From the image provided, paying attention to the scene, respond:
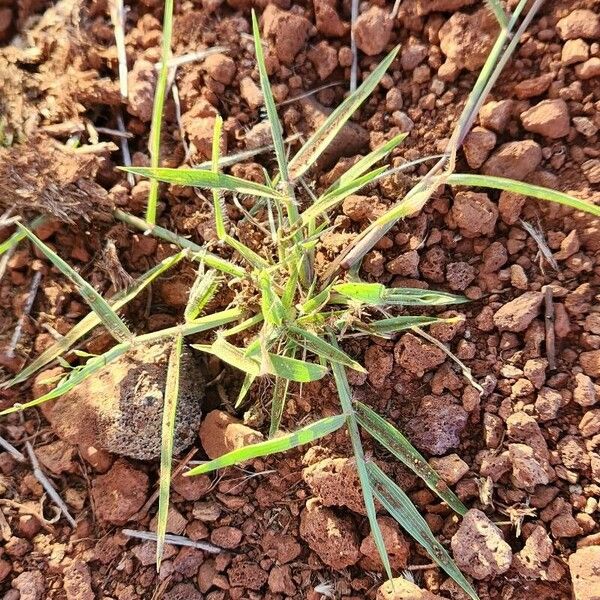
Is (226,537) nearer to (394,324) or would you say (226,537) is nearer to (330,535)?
(330,535)

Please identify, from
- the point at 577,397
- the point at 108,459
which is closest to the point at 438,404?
the point at 577,397

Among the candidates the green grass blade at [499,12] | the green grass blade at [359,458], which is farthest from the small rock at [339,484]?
the green grass blade at [499,12]

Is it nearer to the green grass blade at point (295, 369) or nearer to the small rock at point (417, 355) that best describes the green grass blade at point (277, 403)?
the green grass blade at point (295, 369)

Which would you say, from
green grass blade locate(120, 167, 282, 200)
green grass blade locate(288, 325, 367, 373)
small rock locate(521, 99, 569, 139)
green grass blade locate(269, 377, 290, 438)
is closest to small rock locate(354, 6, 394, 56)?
small rock locate(521, 99, 569, 139)

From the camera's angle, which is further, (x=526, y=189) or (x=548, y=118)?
(x=548, y=118)

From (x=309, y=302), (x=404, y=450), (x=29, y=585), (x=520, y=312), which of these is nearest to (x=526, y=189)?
(x=520, y=312)
